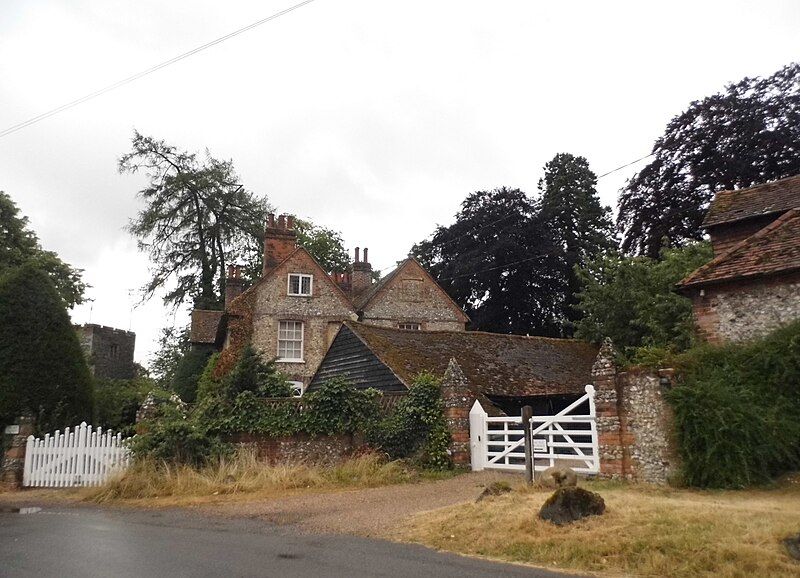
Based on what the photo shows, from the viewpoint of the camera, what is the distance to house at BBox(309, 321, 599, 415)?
2059cm

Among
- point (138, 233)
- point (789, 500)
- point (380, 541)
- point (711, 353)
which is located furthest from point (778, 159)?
point (138, 233)

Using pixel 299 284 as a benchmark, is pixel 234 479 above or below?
below

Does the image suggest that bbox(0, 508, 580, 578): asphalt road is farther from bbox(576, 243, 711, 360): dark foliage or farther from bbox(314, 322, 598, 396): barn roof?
bbox(576, 243, 711, 360): dark foliage

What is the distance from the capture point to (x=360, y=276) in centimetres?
4191

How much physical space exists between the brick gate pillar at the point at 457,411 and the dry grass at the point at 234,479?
1404 mm

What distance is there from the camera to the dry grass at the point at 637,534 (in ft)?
21.7

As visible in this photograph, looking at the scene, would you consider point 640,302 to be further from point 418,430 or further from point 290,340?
point 290,340

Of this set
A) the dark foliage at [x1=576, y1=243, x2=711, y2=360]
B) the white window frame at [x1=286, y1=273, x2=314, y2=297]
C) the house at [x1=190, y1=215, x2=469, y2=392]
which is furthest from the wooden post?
the white window frame at [x1=286, y1=273, x2=314, y2=297]

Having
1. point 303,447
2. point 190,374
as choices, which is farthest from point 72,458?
point 190,374

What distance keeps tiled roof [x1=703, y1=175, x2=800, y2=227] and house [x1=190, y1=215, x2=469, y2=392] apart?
1518 cm

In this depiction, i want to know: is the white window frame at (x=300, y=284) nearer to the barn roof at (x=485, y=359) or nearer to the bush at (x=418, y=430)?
the barn roof at (x=485, y=359)

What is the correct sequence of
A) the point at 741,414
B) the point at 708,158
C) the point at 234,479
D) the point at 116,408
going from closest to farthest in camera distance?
the point at 741,414
the point at 234,479
the point at 116,408
the point at 708,158

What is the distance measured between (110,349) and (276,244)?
2633cm

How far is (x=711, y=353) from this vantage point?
13000 millimetres
